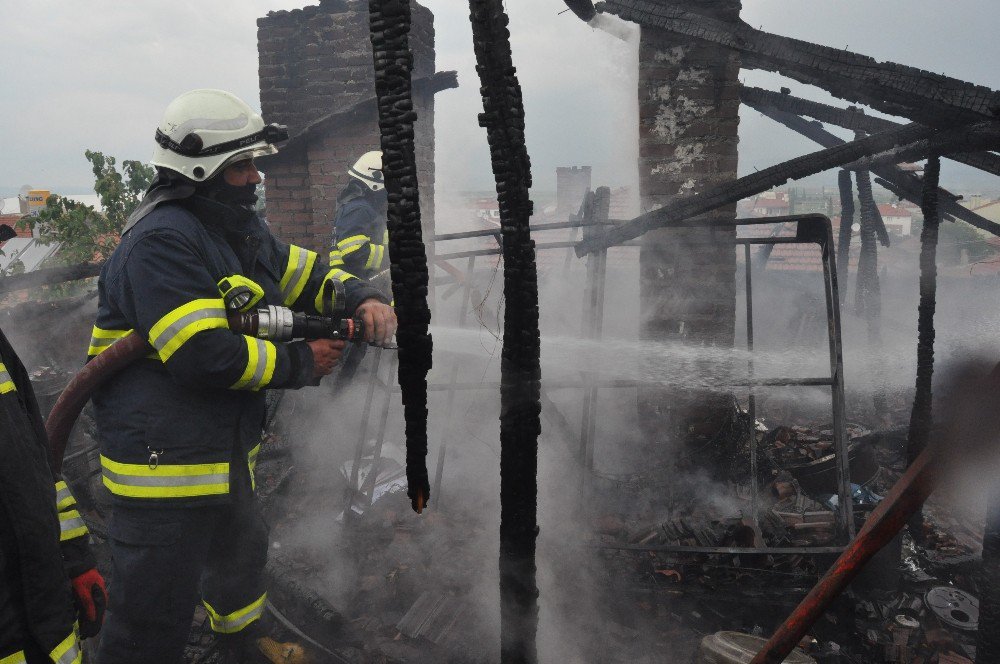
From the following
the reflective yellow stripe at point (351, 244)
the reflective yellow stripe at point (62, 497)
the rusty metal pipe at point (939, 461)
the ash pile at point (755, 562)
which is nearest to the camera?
the rusty metal pipe at point (939, 461)

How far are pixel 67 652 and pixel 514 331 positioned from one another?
1425mm

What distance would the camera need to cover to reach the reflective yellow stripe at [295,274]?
286 cm

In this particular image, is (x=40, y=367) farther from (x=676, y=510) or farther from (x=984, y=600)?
(x=984, y=600)

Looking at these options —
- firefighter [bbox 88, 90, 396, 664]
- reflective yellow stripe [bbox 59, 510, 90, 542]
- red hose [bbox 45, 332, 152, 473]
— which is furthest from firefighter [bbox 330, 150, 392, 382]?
reflective yellow stripe [bbox 59, 510, 90, 542]

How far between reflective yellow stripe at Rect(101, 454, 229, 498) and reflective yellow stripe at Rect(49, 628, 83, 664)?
2.36 ft

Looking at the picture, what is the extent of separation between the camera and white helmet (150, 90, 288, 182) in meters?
2.39

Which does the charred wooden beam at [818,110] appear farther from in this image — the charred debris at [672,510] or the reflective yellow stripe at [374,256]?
the reflective yellow stripe at [374,256]

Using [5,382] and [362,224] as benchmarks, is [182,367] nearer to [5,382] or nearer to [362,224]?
[5,382]

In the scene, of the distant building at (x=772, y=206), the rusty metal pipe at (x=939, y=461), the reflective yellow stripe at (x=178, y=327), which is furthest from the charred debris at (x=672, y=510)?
the distant building at (x=772, y=206)

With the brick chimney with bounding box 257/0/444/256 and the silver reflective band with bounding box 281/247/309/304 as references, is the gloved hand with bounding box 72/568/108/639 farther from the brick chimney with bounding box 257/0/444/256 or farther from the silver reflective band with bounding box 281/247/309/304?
the brick chimney with bounding box 257/0/444/256

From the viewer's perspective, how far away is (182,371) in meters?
2.19

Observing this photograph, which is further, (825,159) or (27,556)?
(825,159)

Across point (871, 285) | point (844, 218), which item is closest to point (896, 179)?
point (871, 285)

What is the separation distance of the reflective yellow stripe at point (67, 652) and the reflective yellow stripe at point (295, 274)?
5.30 feet
